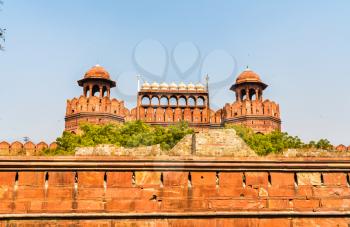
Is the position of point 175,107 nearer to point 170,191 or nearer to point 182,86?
point 182,86

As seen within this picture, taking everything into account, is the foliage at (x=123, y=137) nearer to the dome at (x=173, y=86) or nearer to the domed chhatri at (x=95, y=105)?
the domed chhatri at (x=95, y=105)

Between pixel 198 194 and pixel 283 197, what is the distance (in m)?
1.31

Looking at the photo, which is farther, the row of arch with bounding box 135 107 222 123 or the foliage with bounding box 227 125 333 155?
the row of arch with bounding box 135 107 222 123

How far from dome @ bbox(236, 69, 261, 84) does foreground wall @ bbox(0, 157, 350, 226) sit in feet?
80.3

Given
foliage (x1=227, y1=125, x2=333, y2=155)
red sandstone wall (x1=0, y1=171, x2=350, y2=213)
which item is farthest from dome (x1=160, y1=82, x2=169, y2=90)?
red sandstone wall (x1=0, y1=171, x2=350, y2=213)

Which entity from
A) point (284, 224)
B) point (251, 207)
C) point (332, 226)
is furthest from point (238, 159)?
point (332, 226)

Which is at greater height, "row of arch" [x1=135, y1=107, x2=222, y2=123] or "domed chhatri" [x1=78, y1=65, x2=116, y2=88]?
"domed chhatri" [x1=78, y1=65, x2=116, y2=88]

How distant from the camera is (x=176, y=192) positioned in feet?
21.7

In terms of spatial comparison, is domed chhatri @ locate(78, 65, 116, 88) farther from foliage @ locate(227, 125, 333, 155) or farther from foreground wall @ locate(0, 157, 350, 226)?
foreground wall @ locate(0, 157, 350, 226)

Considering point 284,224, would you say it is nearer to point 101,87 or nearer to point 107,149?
point 107,149

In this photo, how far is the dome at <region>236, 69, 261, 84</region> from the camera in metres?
31.0

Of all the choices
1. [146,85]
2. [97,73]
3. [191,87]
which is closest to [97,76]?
[97,73]

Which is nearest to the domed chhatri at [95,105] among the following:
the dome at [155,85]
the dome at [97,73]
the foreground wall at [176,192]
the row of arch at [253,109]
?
the dome at [97,73]

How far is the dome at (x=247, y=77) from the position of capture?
30958 mm
